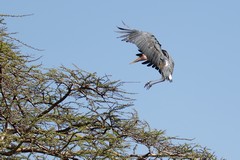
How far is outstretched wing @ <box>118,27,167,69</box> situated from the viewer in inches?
395

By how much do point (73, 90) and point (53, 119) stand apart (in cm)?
49

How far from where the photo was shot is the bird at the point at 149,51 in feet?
33.0

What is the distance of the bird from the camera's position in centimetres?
1005

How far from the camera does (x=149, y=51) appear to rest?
10125 millimetres

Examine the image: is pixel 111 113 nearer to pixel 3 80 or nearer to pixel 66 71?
pixel 66 71

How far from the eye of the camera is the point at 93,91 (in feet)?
29.5

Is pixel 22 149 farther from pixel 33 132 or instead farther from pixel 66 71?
pixel 66 71

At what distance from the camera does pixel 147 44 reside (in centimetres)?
1012

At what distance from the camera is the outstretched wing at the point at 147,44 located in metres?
10.0

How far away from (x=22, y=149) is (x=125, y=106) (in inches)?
62.6

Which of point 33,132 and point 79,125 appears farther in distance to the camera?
point 79,125

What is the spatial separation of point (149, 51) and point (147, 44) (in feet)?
0.38

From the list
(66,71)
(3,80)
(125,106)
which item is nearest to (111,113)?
(125,106)

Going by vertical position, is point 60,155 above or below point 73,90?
below
